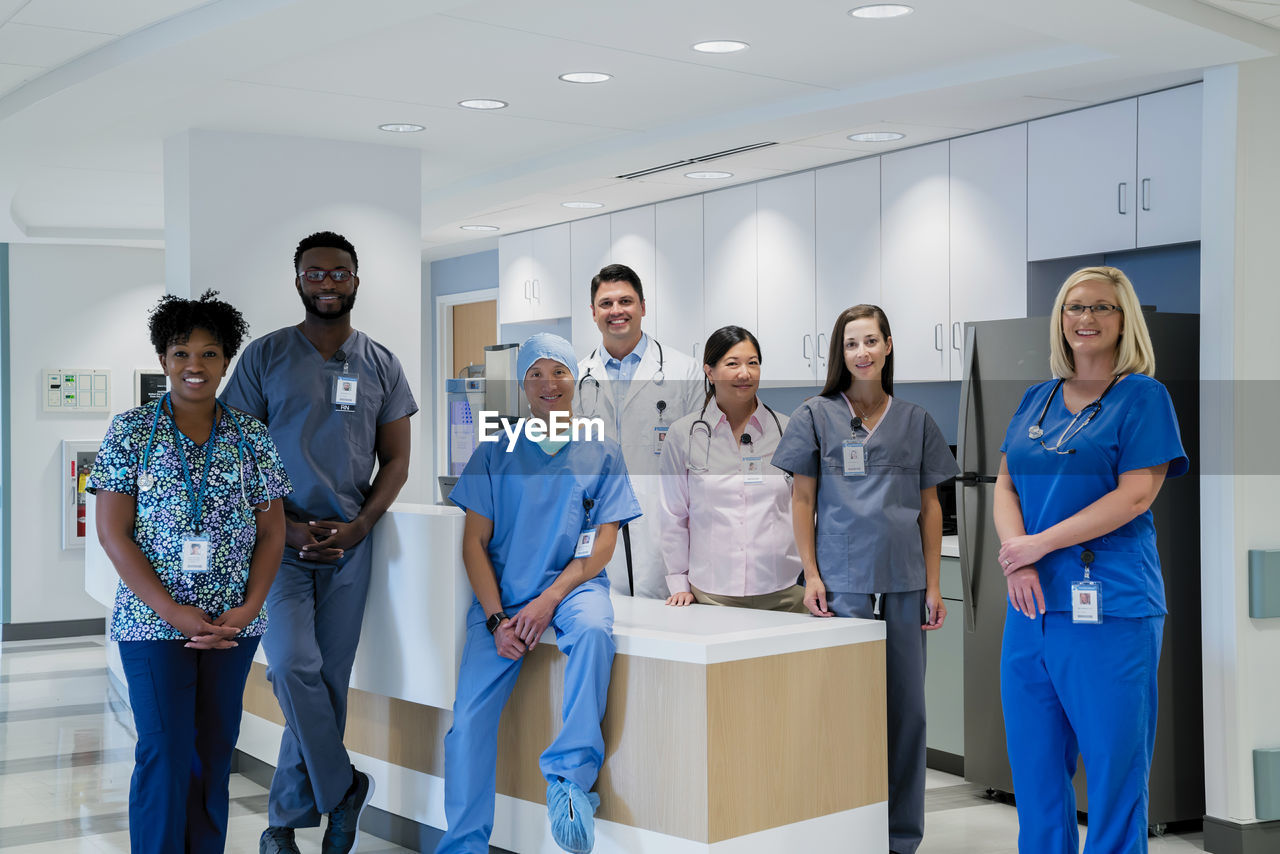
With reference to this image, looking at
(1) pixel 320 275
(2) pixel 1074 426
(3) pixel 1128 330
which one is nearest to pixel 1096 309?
(3) pixel 1128 330

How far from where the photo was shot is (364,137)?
201 inches

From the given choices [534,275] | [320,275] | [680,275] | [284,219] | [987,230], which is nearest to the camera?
[320,275]

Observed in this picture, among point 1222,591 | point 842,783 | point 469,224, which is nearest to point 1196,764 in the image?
point 1222,591

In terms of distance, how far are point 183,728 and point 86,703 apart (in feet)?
11.6

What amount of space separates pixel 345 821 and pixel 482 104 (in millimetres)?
2487

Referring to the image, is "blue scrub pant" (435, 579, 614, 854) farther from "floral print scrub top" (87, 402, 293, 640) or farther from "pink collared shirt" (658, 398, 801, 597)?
"floral print scrub top" (87, 402, 293, 640)

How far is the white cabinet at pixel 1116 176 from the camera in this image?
161 inches

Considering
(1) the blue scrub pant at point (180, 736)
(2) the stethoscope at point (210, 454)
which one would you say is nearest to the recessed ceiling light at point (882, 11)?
(2) the stethoscope at point (210, 454)

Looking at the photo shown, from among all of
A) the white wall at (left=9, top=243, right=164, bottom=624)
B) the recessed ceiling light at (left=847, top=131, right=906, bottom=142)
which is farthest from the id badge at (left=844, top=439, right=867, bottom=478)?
the white wall at (left=9, top=243, right=164, bottom=624)

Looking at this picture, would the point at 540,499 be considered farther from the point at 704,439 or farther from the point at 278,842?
the point at 278,842

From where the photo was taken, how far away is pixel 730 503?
11.6 feet

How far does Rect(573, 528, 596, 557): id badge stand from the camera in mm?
3250

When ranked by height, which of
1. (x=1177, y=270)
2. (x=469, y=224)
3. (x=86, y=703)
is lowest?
(x=86, y=703)

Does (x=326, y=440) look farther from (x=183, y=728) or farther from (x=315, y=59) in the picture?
(x=315, y=59)
